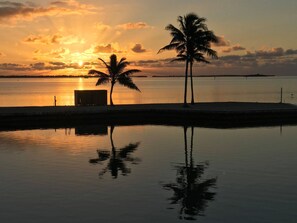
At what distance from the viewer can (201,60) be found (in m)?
43.3

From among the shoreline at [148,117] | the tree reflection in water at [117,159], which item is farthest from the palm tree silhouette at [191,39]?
the tree reflection in water at [117,159]

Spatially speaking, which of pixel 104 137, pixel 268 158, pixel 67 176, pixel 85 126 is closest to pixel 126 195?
pixel 67 176

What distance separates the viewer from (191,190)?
16.3 meters


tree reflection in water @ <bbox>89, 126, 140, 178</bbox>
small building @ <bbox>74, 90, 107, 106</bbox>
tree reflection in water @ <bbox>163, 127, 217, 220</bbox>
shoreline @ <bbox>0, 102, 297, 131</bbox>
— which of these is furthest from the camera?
small building @ <bbox>74, 90, 107, 106</bbox>

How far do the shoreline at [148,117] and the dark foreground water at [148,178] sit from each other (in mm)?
5500

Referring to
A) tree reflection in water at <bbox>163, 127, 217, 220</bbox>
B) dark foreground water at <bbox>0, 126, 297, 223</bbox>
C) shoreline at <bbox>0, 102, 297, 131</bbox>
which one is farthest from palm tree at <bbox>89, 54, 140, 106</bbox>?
tree reflection in water at <bbox>163, 127, 217, 220</bbox>

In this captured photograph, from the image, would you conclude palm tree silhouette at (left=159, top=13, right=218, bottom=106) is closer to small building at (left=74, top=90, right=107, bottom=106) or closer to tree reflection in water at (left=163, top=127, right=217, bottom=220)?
small building at (left=74, top=90, right=107, bottom=106)

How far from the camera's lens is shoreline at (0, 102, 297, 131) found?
3581cm

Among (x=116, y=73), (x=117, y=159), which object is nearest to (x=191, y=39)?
(x=116, y=73)

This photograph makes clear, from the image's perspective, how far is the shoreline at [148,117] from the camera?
117 ft

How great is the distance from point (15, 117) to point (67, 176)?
19.3 meters

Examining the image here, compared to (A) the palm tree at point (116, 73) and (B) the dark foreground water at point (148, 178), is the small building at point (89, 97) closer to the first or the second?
(A) the palm tree at point (116, 73)

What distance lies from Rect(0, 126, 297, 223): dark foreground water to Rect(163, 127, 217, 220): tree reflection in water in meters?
0.03

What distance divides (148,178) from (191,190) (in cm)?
227
